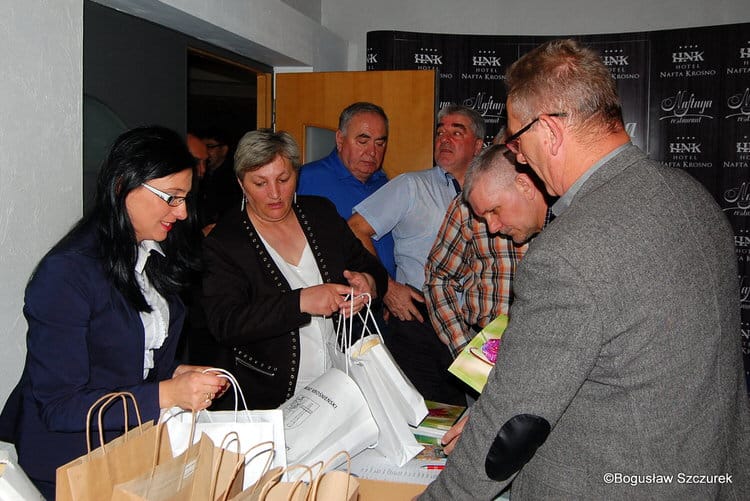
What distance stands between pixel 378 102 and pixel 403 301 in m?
1.66

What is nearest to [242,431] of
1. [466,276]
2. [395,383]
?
[395,383]

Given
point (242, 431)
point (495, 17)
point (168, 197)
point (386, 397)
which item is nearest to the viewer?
point (242, 431)

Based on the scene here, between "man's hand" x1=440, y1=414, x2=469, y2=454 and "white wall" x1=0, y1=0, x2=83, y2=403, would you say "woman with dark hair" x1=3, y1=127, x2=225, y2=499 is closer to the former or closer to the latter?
"white wall" x1=0, y1=0, x2=83, y2=403

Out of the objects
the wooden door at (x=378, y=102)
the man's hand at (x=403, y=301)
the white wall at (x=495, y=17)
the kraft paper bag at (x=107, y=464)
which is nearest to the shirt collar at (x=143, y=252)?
the kraft paper bag at (x=107, y=464)

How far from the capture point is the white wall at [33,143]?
1.83 meters

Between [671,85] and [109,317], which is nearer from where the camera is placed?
[109,317]

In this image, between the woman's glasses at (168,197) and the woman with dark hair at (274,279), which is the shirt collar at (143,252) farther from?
the woman with dark hair at (274,279)

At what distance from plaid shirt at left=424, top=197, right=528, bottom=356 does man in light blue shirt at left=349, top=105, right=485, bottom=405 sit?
1.16 ft

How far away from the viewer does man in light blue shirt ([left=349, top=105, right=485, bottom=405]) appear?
118 inches

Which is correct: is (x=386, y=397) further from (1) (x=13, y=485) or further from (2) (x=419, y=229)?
(2) (x=419, y=229)

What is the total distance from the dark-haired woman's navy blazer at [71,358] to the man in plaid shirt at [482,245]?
1091 millimetres

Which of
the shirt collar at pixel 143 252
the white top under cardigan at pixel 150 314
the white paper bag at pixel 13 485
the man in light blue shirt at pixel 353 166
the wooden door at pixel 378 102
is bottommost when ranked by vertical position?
the white paper bag at pixel 13 485

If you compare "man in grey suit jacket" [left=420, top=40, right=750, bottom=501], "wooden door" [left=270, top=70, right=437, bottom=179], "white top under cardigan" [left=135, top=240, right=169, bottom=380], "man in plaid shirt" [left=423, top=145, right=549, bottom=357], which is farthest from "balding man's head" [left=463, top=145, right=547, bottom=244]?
"wooden door" [left=270, top=70, right=437, bottom=179]

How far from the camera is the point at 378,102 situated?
14.0ft
